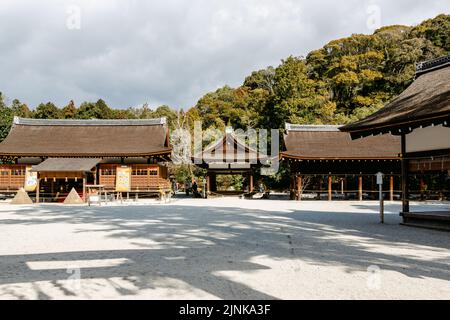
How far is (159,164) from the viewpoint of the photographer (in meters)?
25.8

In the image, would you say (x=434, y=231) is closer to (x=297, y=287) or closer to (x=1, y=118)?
(x=297, y=287)

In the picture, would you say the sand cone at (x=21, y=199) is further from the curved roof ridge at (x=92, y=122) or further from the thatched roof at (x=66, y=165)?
Answer: the curved roof ridge at (x=92, y=122)

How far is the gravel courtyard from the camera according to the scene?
4027 millimetres

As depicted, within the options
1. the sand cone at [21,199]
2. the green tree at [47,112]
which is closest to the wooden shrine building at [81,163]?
the sand cone at [21,199]

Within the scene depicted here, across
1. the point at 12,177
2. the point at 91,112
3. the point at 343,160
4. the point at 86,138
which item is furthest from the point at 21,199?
the point at 91,112

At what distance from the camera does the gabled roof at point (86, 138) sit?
24562mm

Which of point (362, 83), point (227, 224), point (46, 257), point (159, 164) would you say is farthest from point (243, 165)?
point (362, 83)

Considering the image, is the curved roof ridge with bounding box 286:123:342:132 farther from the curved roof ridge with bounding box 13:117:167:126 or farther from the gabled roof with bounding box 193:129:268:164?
the curved roof ridge with bounding box 13:117:167:126

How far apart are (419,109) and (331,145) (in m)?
15.7

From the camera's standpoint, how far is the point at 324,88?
149 ft

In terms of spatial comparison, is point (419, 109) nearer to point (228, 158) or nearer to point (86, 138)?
point (228, 158)

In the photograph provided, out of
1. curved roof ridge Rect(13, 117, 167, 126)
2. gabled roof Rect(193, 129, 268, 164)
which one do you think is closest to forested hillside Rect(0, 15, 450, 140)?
curved roof ridge Rect(13, 117, 167, 126)

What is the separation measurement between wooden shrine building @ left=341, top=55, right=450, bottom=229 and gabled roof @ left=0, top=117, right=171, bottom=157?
1582 cm
